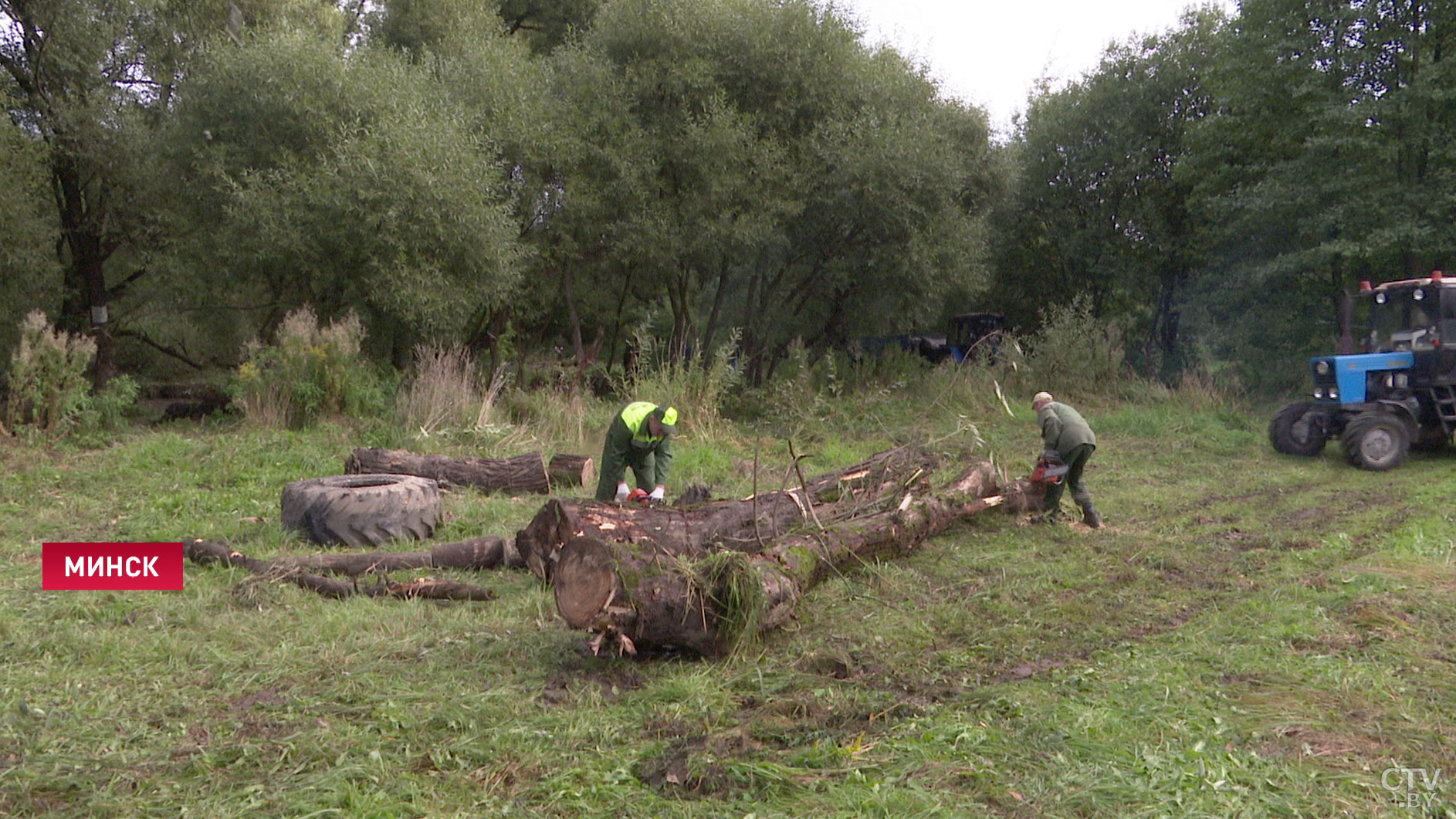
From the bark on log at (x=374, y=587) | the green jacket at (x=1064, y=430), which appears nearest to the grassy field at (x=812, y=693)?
the bark on log at (x=374, y=587)

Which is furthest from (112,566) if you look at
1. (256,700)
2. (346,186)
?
(346,186)

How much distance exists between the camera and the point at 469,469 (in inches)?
368

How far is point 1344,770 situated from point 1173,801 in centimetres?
74

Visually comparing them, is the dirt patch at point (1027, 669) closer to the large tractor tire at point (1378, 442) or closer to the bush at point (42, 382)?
the large tractor tire at point (1378, 442)

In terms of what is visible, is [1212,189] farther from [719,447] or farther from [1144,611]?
[1144,611]

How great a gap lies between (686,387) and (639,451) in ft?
16.7

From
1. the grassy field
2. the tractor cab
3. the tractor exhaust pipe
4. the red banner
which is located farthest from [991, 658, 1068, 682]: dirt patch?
the tractor exhaust pipe

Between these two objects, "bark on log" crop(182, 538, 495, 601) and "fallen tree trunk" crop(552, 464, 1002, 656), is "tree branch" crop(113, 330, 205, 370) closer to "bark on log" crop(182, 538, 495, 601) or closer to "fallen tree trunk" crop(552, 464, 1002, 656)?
"bark on log" crop(182, 538, 495, 601)

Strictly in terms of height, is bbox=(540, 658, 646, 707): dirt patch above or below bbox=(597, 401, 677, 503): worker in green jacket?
below

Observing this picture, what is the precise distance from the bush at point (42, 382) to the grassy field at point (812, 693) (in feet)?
11.4

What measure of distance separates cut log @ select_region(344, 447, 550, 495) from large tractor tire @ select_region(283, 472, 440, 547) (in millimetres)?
1822

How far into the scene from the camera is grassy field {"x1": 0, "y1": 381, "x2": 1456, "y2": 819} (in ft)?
10.9

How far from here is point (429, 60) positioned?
14.8m

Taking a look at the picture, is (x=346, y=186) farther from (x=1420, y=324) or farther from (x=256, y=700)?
(x=1420, y=324)
